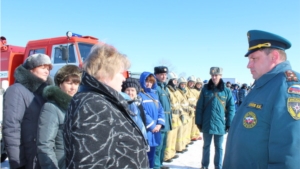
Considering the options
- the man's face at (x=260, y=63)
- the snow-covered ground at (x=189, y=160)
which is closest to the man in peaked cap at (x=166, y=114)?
the snow-covered ground at (x=189, y=160)

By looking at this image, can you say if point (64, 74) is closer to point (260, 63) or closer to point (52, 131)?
point (52, 131)

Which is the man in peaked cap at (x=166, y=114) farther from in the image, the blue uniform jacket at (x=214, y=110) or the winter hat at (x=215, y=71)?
the winter hat at (x=215, y=71)

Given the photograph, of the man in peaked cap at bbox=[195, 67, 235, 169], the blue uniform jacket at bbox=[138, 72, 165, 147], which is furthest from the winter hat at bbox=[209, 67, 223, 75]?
the blue uniform jacket at bbox=[138, 72, 165, 147]

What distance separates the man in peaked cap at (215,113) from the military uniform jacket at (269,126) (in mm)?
2740

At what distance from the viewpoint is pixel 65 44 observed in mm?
7195

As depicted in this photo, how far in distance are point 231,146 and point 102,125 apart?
124cm

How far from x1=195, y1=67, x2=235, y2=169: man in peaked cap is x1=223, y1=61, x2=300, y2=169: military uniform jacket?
274 centimetres

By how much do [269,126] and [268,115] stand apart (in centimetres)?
8

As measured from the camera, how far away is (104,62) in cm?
159

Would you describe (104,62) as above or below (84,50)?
below

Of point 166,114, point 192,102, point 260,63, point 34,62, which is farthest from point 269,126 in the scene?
point 192,102

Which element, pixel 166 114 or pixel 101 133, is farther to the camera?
pixel 166 114

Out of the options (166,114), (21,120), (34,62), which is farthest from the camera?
(166,114)

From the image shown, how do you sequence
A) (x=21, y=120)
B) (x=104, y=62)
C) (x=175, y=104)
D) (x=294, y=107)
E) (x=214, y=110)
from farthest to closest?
(x=175, y=104) < (x=214, y=110) < (x=21, y=120) < (x=294, y=107) < (x=104, y=62)
